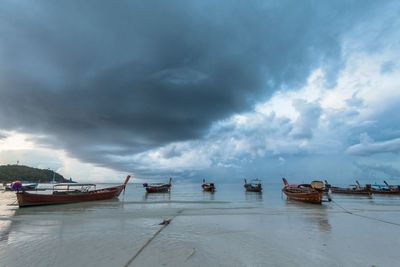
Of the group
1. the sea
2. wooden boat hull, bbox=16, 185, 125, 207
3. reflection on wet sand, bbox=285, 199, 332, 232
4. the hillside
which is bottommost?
the sea

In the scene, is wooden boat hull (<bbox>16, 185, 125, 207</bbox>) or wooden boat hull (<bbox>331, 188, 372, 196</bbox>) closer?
wooden boat hull (<bbox>16, 185, 125, 207</bbox>)

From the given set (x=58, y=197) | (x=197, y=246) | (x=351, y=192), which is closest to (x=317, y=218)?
(x=197, y=246)

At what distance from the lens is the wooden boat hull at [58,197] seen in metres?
28.1

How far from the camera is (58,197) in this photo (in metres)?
31.0

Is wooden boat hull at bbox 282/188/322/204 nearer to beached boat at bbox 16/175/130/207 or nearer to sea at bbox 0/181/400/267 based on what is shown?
sea at bbox 0/181/400/267

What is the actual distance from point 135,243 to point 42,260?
3.41 meters

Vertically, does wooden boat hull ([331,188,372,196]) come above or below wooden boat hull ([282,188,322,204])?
above

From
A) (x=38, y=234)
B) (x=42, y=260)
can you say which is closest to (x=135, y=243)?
(x=42, y=260)

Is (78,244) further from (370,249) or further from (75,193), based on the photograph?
(75,193)

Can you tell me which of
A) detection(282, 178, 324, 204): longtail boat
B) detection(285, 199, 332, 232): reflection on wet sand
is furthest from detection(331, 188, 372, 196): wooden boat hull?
detection(285, 199, 332, 232): reflection on wet sand

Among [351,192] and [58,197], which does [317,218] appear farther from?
[351,192]

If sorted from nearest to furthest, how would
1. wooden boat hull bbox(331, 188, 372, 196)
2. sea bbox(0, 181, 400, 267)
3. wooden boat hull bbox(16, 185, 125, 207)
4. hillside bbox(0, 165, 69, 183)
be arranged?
1. sea bbox(0, 181, 400, 267)
2. wooden boat hull bbox(16, 185, 125, 207)
3. wooden boat hull bbox(331, 188, 372, 196)
4. hillside bbox(0, 165, 69, 183)

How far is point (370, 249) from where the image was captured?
1069 centimetres

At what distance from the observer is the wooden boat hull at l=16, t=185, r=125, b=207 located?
92.1 feet
